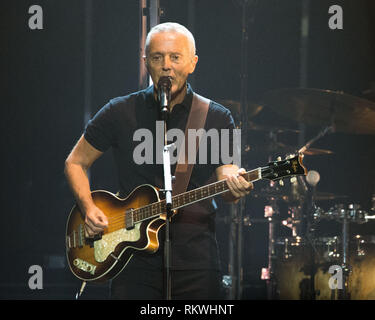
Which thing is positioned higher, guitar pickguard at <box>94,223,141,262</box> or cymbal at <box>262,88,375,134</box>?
cymbal at <box>262,88,375,134</box>

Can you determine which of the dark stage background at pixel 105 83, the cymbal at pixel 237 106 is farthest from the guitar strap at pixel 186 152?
the dark stage background at pixel 105 83

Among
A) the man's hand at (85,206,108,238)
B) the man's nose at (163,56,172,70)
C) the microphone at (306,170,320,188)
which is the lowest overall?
the man's hand at (85,206,108,238)

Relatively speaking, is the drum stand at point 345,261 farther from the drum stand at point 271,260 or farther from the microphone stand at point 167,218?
the microphone stand at point 167,218

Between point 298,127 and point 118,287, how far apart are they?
3314mm

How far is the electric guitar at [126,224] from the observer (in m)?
2.71

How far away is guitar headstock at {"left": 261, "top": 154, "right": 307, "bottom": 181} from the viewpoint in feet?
8.61

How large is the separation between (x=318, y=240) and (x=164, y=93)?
103 inches

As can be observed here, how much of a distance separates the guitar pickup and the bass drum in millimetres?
2057

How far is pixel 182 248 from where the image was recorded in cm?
278

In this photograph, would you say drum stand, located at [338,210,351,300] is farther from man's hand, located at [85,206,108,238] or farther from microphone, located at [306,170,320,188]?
man's hand, located at [85,206,108,238]

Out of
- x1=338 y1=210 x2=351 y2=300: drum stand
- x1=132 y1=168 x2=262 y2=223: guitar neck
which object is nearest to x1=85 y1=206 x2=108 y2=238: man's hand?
x1=132 y1=168 x2=262 y2=223: guitar neck

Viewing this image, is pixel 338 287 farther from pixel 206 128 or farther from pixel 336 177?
pixel 206 128

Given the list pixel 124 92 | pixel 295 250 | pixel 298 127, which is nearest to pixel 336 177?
pixel 298 127

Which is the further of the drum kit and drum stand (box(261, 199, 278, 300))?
drum stand (box(261, 199, 278, 300))
